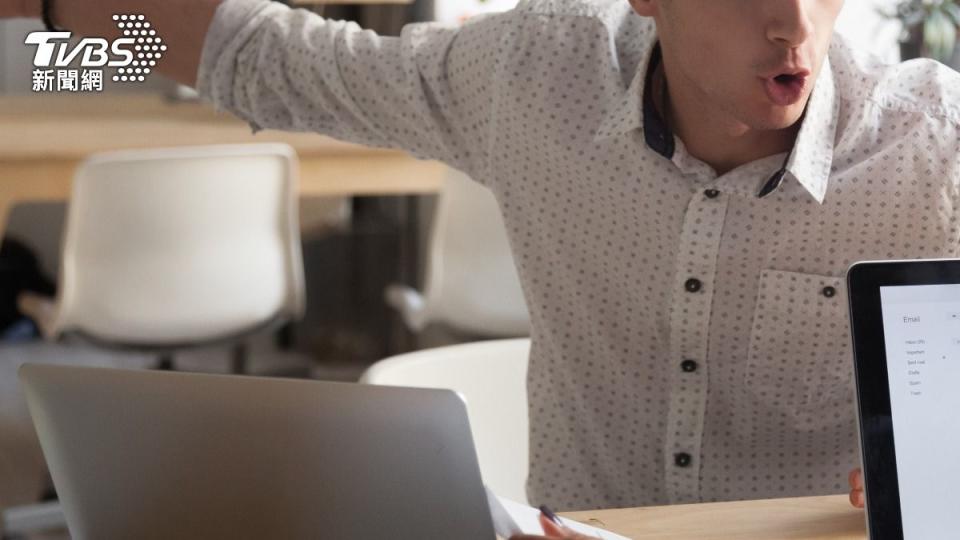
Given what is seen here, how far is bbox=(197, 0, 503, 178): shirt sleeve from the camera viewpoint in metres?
1.34

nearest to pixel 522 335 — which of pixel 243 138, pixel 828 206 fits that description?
pixel 243 138

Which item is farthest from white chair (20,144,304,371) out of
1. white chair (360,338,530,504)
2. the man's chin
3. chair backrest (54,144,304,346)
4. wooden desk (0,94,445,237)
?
the man's chin

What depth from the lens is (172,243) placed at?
2.54 metres

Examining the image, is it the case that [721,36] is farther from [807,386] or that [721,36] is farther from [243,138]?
[243,138]

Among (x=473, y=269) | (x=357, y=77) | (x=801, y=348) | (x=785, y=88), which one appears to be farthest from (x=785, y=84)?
(x=473, y=269)

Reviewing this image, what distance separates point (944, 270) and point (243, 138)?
2170 millimetres

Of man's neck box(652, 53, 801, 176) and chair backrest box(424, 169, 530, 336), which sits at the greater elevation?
man's neck box(652, 53, 801, 176)

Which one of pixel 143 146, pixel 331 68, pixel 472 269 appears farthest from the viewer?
pixel 143 146

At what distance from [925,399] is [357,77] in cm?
68

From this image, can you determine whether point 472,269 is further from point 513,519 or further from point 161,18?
point 513,519

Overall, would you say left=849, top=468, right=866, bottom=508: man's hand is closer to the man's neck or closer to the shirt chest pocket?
the shirt chest pocket

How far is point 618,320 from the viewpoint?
1327 mm

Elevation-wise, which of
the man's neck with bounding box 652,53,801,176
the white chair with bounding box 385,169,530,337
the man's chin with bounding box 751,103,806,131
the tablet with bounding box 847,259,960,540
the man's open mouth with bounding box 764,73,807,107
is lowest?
the white chair with bounding box 385,169,530,337

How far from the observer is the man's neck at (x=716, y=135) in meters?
1.22
